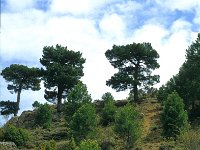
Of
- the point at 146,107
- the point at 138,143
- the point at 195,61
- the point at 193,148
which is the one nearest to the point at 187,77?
the point at 195,61

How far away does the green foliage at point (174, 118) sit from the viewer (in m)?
56.9

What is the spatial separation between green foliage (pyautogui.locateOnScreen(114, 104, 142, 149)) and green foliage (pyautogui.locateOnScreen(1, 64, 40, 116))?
3044 cm

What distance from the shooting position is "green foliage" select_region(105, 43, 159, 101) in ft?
260

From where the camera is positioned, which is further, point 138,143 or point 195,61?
point 195,61

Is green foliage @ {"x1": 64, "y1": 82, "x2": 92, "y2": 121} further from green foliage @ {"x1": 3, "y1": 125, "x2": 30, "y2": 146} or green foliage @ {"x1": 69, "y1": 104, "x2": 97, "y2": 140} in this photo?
green foliage @ {"x1": 3, "y1": 125, "x2": 30, "y2": 146}

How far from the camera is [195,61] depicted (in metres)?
71.4

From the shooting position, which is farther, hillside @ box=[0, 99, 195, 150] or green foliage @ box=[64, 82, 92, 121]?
green foliage @ box=[64, 82, 92, 121]

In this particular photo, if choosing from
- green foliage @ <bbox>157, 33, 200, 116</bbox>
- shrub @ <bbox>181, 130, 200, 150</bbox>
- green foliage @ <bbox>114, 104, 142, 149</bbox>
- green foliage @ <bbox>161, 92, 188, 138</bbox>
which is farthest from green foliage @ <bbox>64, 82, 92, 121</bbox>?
shrub @ <bbox>181, 130, 200, 150</bbox>

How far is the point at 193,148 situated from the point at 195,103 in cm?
3032

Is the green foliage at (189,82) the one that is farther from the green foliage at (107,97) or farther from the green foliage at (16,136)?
the green foliage at (16,136)

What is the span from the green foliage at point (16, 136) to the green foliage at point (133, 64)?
22474 millimetres

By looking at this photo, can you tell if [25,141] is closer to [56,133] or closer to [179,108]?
[56,133]

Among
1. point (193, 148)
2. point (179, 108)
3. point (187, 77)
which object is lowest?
point (193, 148)

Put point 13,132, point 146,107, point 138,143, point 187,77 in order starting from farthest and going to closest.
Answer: point 146,107 < point 187,77 < point 13,132 < point 138,143
